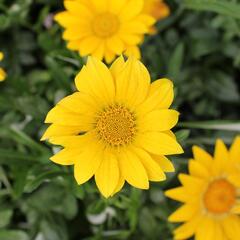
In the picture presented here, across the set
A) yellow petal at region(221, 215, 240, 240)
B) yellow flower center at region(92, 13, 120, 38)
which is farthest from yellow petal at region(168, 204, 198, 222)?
yellow flower center at region(92, 13, 120, 38)

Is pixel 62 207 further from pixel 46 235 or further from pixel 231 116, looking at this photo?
pixel 231 116

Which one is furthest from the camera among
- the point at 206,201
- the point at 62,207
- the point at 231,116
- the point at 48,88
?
the point at 231,116

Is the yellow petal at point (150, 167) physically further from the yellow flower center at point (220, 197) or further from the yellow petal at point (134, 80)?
the yellow flower center at point (220, 197)

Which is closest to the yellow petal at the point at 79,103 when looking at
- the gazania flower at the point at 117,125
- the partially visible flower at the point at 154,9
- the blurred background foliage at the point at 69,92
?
the gazania flower at the point at 117,125

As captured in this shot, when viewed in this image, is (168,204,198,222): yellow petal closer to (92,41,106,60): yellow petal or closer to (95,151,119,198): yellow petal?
(95,151,119,198): yellow petal

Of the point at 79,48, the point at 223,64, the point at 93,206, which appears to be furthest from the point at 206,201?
the point at 223,64

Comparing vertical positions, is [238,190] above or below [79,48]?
below
